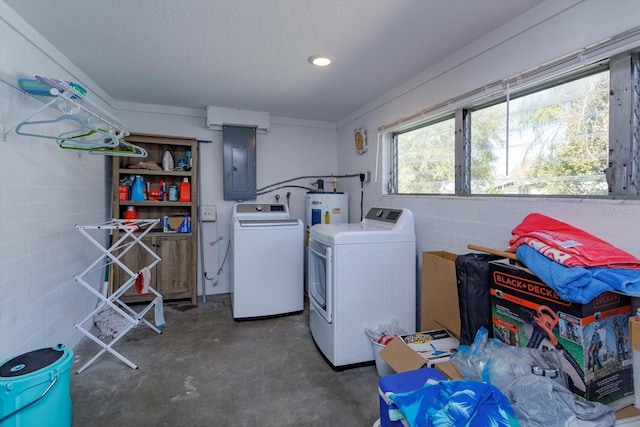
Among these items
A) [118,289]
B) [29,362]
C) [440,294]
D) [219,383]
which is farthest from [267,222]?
[29,362]

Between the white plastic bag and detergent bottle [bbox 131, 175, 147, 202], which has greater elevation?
detergent bottle [bbox 131, 175, 147, 202]

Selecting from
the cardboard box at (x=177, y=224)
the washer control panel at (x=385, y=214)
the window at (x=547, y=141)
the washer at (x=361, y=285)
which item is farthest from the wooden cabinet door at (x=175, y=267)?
the window at (x=547, y=141)

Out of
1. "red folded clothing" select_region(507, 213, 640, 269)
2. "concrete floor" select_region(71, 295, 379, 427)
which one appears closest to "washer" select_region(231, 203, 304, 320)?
"concrete floor" select_region(71, 295, 379, 427)

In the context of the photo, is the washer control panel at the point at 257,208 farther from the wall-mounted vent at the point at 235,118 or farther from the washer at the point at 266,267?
the wall-mounted vent at the point at 235,118

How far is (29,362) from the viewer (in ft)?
4.85

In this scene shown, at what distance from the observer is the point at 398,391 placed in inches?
52.7

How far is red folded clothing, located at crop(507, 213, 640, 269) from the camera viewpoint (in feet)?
4.03

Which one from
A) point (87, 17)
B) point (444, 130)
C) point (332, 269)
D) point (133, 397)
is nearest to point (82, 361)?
point (133, 397)

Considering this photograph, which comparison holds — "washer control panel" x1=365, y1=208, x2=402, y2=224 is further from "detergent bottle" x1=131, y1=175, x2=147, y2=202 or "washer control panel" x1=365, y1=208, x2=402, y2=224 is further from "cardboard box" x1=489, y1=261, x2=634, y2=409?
"detergent bottle" x1=131, y1=175, x2=147, y2=202

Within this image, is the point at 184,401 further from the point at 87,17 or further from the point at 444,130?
the point at 444,130

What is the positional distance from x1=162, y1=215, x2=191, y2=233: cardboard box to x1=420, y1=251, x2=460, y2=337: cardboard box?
2.69 m

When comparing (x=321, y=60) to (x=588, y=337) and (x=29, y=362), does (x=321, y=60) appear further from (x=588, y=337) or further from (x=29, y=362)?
(x=29, y=362)

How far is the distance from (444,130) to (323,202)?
5.15 ft

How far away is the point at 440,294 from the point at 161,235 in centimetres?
293
